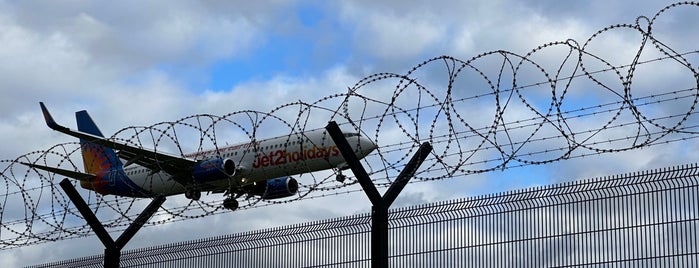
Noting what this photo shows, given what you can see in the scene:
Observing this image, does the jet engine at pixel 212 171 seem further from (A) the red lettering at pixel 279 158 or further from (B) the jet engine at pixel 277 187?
(B) the jet engine at pixel 277 187

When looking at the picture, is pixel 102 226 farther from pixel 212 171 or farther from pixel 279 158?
pixel 279 158

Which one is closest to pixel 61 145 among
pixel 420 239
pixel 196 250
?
pixel 196 250

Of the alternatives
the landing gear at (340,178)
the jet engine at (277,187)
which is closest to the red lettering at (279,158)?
the jet engine at (277,187)

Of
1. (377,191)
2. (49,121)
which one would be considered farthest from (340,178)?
(49,121)

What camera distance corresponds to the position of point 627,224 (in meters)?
19.7

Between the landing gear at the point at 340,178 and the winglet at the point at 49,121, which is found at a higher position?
the winglet at the point at 49,121

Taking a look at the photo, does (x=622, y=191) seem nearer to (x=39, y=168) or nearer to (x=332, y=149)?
(x=39, y=168)

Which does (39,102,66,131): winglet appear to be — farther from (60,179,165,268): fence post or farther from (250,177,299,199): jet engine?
(250,177,299,199): jet engine

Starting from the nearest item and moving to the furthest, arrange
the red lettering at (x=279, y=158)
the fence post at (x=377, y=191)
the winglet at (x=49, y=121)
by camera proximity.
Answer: the fence post at (x=377, y=191) < the winglet at (x=49, y=121) < the red lettering at (x=279, y=158)

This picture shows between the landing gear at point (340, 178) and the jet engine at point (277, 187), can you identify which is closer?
the landing gear at point (340, 178)

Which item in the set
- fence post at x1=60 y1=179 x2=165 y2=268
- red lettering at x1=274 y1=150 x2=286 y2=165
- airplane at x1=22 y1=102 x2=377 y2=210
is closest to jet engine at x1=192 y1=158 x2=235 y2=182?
airplane at x1=22 y1=102 x2=377 y2=210

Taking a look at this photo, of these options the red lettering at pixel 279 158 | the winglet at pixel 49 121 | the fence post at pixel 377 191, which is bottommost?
the fence post at pixel 377 191

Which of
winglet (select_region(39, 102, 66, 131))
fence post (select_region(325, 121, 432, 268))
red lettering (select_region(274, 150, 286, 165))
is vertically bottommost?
fence post (select_region(325, 121, 432, 268))

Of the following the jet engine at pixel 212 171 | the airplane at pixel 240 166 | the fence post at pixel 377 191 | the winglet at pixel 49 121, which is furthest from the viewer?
the airplane at pixel 240 166
